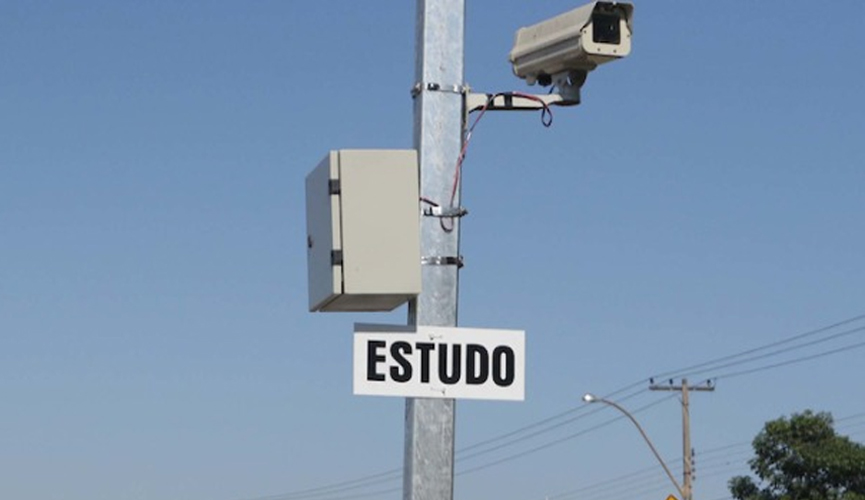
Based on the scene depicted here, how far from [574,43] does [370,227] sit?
1.24 m

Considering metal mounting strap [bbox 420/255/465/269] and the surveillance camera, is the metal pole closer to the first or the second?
metal mounting strap [bbox 420/255/465/269]

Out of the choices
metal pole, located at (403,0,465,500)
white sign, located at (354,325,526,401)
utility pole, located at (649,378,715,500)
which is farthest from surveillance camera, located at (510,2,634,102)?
utility pole, located at (649,378,715,500)

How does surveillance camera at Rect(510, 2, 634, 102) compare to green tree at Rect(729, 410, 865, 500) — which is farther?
green tree at Rect(729, 410, 865, 500)

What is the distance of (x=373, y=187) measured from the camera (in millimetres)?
7055

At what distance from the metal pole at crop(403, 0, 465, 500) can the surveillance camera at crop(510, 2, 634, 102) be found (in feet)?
1.43

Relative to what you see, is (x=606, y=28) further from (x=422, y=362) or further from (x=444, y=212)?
(x=422, y=362)

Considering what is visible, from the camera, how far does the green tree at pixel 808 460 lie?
47.5 meters

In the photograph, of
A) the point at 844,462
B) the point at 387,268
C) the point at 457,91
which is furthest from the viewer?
the point at 844,462

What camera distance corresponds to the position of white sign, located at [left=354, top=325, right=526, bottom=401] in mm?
7285

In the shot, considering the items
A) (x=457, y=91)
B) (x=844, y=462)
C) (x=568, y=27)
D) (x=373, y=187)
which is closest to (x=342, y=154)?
(x=373, y=187)

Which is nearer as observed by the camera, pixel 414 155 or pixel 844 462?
pixel 414 155

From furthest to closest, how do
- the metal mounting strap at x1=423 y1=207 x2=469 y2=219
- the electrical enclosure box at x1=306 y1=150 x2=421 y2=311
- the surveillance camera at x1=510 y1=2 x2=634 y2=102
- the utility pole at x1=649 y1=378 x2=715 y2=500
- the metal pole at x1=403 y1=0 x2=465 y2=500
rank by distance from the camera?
1. the utility pole at x1=649 y1=378 x2=715 y2=500
2. the surveillance camera at x1=510 y1=2 x2=634 y2=102
3. the metal mounting strap at x1=423 y1=207 x2=469 y2=219
4. the metal pole at x1=403 y1=0 x2=465 y2=500
5. the electrical enclosure box at x1=306 y1=150 x2=421 y2=311

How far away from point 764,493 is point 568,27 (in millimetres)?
41458

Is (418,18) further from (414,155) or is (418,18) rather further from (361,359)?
(361,359)
